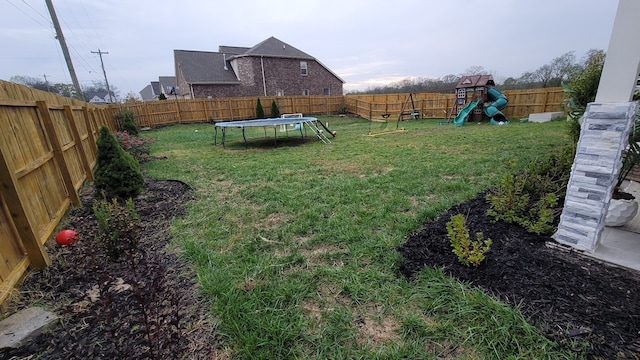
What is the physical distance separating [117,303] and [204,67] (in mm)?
24566

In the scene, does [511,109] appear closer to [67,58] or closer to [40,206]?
[40,206]

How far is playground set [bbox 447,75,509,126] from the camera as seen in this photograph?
11977mm

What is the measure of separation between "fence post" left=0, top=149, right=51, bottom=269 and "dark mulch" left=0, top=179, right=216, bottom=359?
0.16 m

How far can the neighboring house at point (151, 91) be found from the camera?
143 ft

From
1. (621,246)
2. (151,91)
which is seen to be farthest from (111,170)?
(151,91)

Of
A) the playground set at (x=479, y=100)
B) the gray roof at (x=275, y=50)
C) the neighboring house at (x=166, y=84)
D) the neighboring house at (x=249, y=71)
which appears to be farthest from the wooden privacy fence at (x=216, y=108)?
the neighboring house at (x=166, y=84)

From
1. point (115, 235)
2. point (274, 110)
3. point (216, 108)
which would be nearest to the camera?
point (115, 235)

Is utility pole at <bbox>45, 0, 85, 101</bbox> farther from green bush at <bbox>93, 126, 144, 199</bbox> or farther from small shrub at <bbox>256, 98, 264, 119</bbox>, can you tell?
green bush at <bbox>93, 126, 144, 199</bbox>

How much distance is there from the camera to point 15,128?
2.50 metres

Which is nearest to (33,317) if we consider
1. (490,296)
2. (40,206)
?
(40,206)

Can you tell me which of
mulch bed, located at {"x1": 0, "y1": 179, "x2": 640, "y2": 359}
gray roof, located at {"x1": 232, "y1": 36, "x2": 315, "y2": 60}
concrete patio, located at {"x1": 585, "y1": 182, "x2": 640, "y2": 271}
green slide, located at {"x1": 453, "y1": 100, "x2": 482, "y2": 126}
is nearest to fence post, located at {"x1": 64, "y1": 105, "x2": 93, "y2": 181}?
mulch bed, located at {"x1": 0, "y1": 179, "x2": 640, "y2": 359}

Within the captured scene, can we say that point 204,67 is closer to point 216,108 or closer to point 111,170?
point 216,108

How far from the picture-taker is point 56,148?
3291 millimetres

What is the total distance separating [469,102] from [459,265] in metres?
13.1
